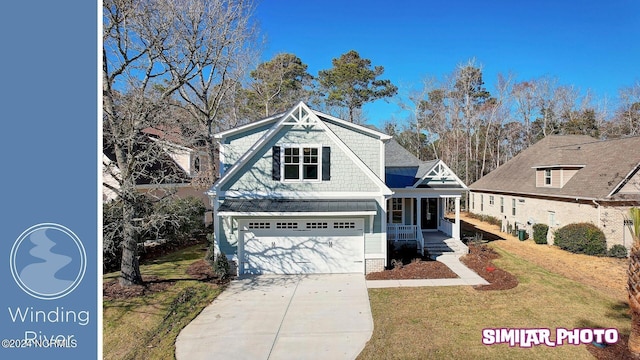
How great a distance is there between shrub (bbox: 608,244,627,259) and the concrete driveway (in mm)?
12944

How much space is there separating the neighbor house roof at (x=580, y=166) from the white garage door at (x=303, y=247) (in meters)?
12.9

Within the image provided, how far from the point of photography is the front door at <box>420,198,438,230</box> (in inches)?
741

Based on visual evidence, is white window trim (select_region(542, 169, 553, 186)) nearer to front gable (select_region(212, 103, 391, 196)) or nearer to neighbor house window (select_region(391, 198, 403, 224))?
neighbor house window (select_region(391, 198, 403, 224))

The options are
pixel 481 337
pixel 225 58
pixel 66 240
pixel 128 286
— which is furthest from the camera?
pixel 225 58

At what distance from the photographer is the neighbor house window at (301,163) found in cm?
1253

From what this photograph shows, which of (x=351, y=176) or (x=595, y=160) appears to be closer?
(x=351, y=176)

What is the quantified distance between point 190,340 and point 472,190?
2813cm

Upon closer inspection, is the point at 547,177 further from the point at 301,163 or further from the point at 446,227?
the point at 301,163

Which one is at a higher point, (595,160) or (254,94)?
(254,94)

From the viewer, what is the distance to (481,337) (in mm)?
7516

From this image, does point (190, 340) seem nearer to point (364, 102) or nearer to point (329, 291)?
point (329, 291)

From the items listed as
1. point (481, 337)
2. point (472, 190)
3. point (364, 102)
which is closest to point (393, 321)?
point (481, 337)

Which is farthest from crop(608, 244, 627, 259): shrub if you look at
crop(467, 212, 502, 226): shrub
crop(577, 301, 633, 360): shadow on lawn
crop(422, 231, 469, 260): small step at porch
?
crop(577, 301, 633, 360): shadow on lawn

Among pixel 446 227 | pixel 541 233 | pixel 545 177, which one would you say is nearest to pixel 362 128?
pixel 446 227
